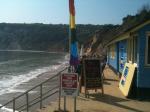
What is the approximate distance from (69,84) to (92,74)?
505cm

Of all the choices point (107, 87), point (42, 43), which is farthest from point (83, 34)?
point (107, 87)

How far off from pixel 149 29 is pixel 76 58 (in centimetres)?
318

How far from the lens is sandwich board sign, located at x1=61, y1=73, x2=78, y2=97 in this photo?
12.3 m

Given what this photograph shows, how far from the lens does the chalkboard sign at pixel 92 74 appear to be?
17281 mm

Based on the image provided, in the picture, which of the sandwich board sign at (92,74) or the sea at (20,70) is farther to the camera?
the sea at (20,70)

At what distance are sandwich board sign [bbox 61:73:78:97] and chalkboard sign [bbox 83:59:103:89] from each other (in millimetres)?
4857

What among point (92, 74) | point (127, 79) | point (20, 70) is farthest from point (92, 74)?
point (20, 70)

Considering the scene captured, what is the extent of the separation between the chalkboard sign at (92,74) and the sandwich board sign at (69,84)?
486cm

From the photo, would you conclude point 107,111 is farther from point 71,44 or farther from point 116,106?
point 71,44

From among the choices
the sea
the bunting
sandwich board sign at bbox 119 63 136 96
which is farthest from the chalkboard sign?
the sea

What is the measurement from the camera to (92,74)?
1736 centimetres

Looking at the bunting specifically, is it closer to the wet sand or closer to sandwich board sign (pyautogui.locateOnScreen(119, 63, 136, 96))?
the wet sand

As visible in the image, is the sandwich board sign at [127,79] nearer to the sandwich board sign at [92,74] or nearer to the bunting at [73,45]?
the sandwich board sign at [92,74]

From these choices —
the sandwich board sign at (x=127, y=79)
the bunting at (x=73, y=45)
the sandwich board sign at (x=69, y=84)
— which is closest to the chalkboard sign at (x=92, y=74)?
the bunting at (x=73, y=45)
